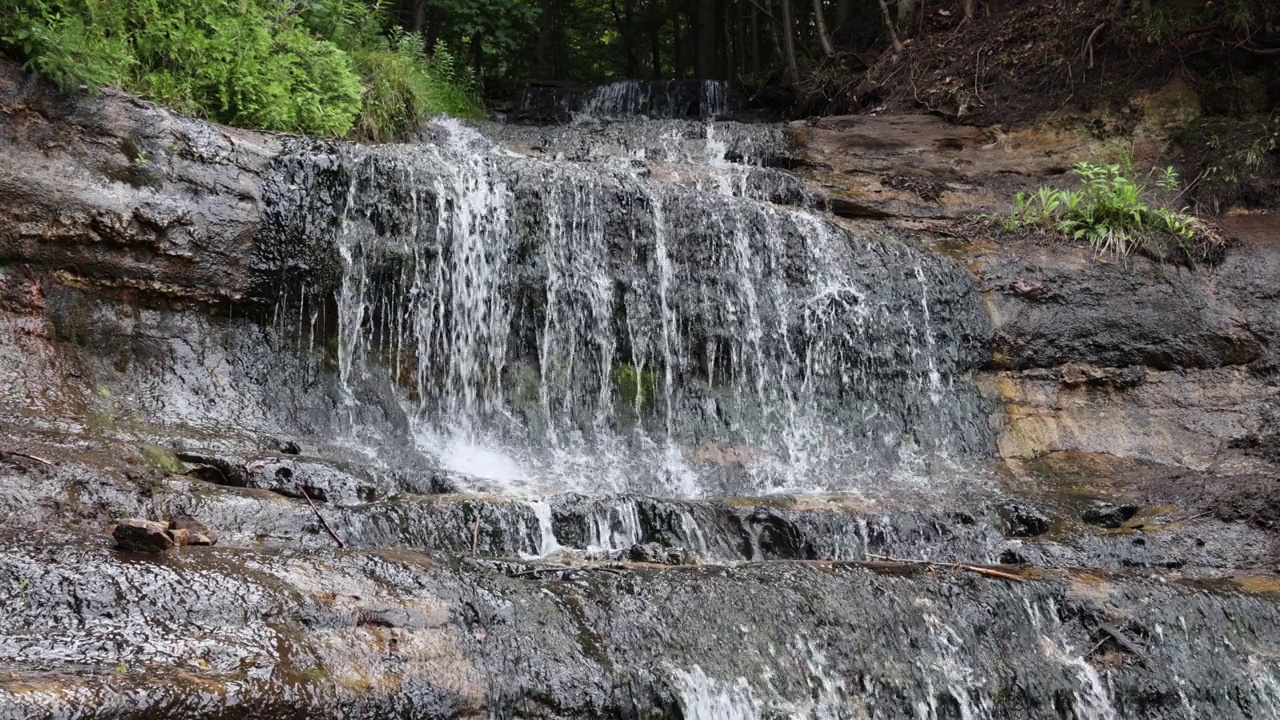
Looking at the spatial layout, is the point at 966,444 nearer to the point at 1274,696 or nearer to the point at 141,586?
the point at 1274,696

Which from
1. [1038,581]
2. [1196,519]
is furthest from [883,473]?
[1038,581]

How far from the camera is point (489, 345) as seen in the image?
7.83 meters

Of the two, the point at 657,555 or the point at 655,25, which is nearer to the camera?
the point at 657,555

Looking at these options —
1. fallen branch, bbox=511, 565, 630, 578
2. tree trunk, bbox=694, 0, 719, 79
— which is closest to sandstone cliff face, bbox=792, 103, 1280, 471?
fallen branch, bbox=511, 565, 630, 578

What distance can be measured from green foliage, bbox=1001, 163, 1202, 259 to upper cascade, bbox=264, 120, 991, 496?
1222 mm

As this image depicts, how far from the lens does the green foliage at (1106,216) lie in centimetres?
905


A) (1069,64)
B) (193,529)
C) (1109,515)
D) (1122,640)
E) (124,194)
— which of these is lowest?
(1122,640)

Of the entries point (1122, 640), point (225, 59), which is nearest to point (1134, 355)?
point (1122, 640)

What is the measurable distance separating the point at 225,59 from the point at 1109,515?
23.6 feet

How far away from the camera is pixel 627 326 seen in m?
8.13

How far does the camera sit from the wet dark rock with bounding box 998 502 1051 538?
6336 mm

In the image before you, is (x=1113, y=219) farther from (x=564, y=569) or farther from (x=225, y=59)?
(x=225, y=59)

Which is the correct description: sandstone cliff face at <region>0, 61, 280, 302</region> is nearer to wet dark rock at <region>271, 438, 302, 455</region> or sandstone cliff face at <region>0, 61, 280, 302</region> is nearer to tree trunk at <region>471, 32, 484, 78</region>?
wet dark rock at <region>271, 438, 302, 455</region>

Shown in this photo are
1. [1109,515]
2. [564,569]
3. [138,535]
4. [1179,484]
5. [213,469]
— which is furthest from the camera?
[1179,484]
